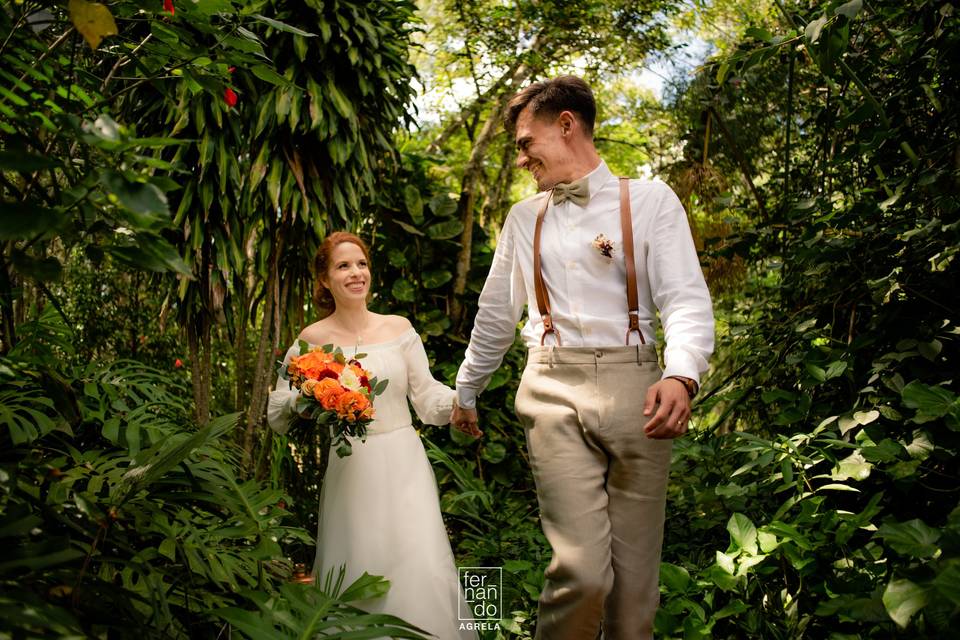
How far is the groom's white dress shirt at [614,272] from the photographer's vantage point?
2.35 m

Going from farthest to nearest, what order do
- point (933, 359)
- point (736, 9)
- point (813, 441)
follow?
point (736, 9) → point (813, 441) → point (933, 359)

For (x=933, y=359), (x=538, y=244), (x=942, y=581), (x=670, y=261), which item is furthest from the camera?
(x=933, y=359)

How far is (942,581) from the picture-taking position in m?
1.49

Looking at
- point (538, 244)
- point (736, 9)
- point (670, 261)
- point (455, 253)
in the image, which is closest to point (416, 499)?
point (538, 244)

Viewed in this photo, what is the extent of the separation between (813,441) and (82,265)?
6255mm

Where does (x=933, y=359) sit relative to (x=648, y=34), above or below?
below

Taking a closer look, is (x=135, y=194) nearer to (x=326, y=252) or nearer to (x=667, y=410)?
(x=667, y=410)

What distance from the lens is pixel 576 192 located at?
8.57 ft

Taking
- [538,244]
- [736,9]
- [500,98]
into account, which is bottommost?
[538,244]

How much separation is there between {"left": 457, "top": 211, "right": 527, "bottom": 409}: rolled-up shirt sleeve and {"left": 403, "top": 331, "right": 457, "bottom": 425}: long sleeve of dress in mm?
623

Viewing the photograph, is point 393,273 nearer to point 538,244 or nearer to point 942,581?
point 538,244

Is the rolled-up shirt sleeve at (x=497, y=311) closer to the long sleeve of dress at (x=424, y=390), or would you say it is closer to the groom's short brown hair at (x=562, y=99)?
the groom's short brown hair at (x=562, y=99)

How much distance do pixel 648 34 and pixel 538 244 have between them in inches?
214

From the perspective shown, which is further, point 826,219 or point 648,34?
point 648,34
